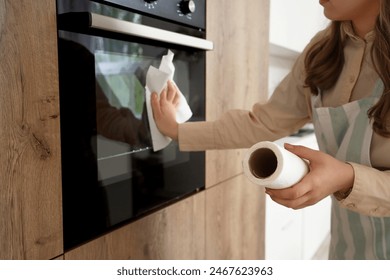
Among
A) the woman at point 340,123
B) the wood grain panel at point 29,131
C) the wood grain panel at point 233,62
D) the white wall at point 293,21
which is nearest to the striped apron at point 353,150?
the woman at point 340,123

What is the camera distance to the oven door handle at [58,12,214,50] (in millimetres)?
604

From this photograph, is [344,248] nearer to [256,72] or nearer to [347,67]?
[347,67]

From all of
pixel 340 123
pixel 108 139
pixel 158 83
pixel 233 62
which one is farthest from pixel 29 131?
pixel 233 62

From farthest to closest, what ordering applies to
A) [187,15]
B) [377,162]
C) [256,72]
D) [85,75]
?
[256,72] → [187,15] → [377,162] → [85,75]

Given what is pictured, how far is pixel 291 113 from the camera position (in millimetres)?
940

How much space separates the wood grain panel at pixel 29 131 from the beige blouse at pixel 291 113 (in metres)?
0.35

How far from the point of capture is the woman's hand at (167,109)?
0.84 m

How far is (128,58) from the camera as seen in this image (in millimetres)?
742

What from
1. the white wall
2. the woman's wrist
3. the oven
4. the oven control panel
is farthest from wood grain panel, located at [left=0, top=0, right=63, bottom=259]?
the white wall

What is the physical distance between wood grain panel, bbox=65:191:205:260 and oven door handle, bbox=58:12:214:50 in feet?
1.14

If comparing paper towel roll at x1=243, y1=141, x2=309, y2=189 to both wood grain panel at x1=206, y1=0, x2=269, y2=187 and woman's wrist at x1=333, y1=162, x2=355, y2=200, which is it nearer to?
woman's wrist at x1=333, y1=162, x2=355, y2=200
